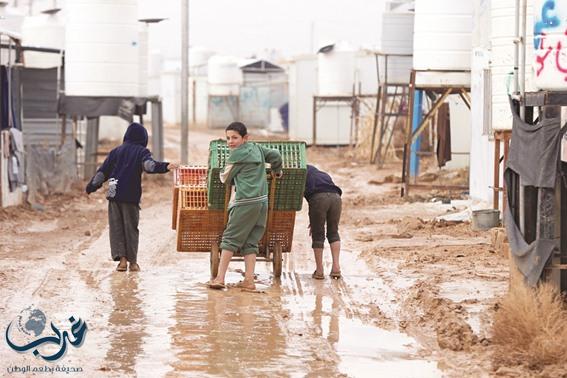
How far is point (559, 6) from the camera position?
→ 8969 millimetres

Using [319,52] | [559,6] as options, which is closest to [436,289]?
[559,6]

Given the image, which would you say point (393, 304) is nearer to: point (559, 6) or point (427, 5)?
point (559, 6)

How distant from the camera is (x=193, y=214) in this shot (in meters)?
11.8

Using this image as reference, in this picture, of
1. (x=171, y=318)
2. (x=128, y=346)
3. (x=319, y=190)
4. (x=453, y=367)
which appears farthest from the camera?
(x=319, y=190)

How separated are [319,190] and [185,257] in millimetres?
2737

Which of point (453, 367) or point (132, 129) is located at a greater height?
point (132, 129)

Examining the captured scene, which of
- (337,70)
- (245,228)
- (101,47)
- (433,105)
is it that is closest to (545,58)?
(245,228)

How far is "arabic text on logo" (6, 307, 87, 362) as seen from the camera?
854 cm

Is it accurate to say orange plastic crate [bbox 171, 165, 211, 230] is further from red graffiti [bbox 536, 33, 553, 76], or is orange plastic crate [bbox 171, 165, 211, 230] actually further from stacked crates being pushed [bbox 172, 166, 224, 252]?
red graffiti [bbox 536, 33, 553, 76]

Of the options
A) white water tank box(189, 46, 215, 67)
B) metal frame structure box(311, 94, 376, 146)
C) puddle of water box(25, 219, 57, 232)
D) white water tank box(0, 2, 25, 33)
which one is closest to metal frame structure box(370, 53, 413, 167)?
metal frame structure box(311, 94, 376, 146)

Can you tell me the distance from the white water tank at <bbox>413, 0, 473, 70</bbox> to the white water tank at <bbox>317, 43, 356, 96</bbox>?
17.3 meters

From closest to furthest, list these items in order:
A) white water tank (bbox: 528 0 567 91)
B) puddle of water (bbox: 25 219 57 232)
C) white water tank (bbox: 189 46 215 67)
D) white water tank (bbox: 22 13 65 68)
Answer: white water tank (bbox: 528 0 567 91) → puddle of water (bbox: 25 219 57 232) → white water tank (bbox: 22 13 65 68) → white water tank (bbox: 189 46 215 67)

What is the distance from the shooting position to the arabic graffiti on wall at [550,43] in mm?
8930

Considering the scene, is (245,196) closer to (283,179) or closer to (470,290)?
(283,179)
